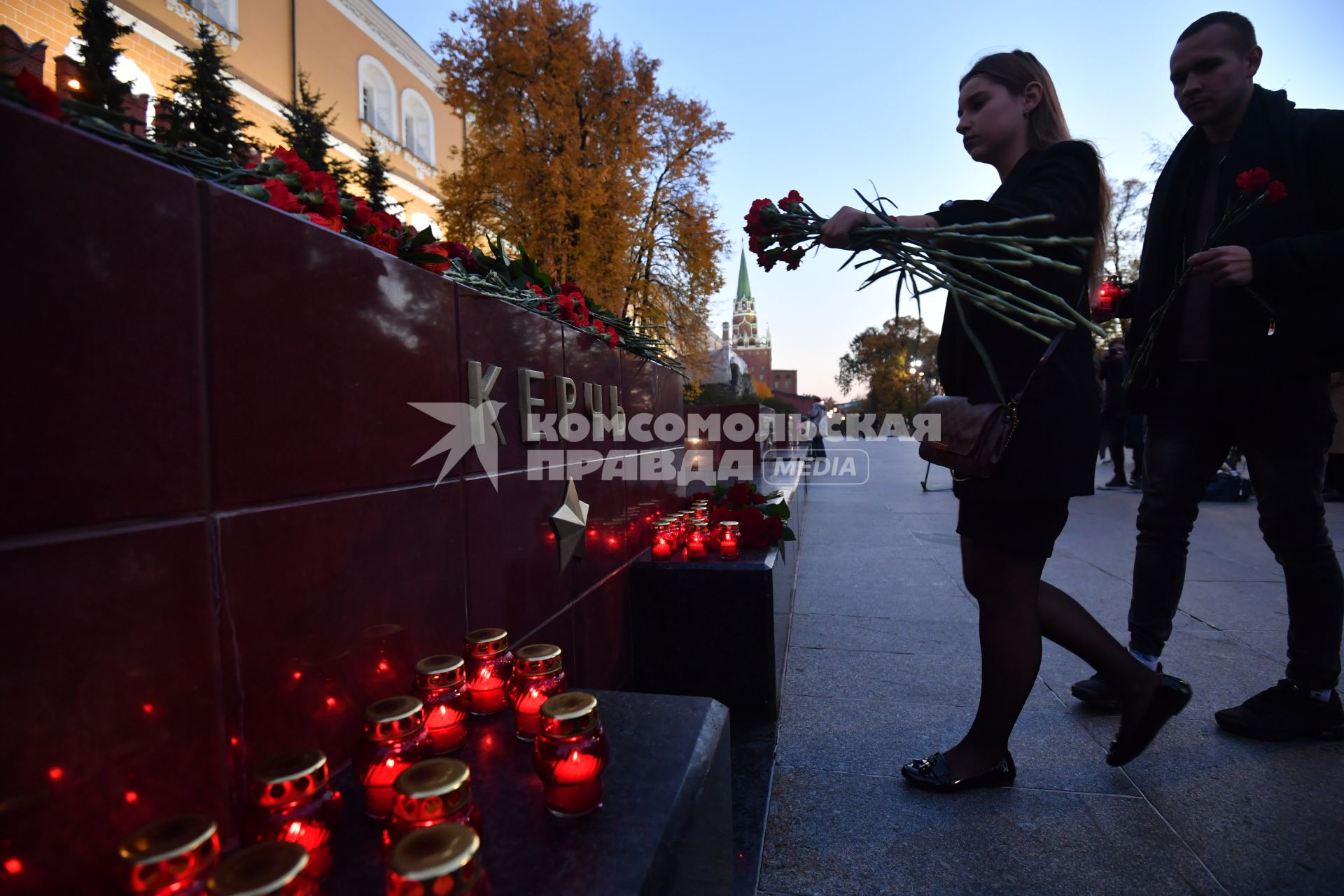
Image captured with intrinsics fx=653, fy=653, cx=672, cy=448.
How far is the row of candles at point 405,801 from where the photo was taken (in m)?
0.67

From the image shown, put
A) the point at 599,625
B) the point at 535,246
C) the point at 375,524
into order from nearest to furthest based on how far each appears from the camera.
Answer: the point at 375,524 < the point at 599,625 < the point at 535,246

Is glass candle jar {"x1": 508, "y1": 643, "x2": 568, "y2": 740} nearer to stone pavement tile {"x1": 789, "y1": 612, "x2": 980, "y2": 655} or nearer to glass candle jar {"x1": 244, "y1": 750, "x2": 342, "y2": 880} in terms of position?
glass candle jar {"x1": 244, "y1": 750, "x2": 342, "y2": 880}

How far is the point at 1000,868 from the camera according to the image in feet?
4.99

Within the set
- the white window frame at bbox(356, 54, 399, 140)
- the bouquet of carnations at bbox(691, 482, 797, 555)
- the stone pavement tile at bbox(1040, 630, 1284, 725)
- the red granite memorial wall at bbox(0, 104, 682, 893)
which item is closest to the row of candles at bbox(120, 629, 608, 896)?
the red granite memorial wall at bbox(0, 104, 682, 893)

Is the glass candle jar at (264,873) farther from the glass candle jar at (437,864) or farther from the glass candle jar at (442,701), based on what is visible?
the glass candle jar at (442,701)

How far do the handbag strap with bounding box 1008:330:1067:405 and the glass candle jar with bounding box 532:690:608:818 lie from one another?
1300 mm

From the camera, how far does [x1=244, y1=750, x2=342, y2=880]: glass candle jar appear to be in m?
0.82

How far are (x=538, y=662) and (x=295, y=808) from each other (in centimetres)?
48

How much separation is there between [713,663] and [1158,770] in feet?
A: 4.46

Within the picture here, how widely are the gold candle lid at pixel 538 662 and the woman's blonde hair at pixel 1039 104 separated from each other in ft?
5.46

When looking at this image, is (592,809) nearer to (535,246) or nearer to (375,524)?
(375,524)

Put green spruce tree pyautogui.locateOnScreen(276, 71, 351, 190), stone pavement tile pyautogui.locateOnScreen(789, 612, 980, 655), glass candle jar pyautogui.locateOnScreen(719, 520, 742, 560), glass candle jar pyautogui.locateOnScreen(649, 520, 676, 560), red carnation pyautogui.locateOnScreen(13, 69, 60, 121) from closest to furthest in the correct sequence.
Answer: red carnation pyautogui.locateOnScreen(13, 69, 60, 121), glass candle jar pyautogui.locateOnScreen(719, 520, 742, 560), glass candle jar pyautogui.locateOnScreen(649, 520, 676, 560), stone pavement tile pyautogui.locateOnScreen(789, 612, 980, 655), green spruce tree pyautogui.locateOnScreen(276, 71, 351, 190)

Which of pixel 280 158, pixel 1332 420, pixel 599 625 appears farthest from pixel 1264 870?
pixel 280 158

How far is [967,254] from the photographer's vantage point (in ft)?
5.50
